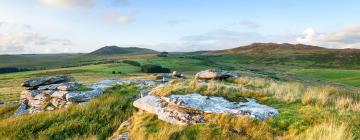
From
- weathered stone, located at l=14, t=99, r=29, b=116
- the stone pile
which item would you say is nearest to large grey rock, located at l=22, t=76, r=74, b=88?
the stone pile

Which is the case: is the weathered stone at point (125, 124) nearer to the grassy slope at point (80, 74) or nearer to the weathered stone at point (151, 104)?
the weathered stone at point (151, 104)

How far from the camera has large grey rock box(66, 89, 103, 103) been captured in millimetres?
19197

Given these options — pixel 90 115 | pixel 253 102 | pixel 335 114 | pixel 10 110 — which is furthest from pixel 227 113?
pixel 10 110

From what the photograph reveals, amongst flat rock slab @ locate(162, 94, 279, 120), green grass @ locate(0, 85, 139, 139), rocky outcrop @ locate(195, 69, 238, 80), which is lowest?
green grass @ locate(0, 85, 139, 139)

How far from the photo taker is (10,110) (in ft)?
73.2

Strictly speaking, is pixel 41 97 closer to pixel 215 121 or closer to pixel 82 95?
pixel 82 95

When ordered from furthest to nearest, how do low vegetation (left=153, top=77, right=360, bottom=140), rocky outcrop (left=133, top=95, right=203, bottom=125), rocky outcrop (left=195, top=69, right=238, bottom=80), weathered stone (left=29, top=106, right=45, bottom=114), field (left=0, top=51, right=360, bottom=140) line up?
rocky outcrop (left=195, top=69, right=238, bottom=80) → weathered stone (left=29, top=106, right=45, bottom=114) → rocky outcrop (left=133, top=95, right=203, bottom=125) → field (left=0, top=51, right=360, bottom=140) → low vegetation (left=153, top=77, right=360, bottom=140)

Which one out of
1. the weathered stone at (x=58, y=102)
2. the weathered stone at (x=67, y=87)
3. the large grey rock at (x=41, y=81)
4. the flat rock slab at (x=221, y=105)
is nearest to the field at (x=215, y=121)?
the flat rock slab at (x=221, y=105)

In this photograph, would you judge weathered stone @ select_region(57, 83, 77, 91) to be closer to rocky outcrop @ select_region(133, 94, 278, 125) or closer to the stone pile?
the stone pile

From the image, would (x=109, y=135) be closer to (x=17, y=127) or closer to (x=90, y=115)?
(x=90, y=115)

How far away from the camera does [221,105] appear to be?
13.2 metres

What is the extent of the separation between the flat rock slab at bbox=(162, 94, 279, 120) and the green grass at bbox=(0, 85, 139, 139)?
10.7ft

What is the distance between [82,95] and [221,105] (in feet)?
33.2

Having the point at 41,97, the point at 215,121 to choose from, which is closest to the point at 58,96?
the point at 41,97
